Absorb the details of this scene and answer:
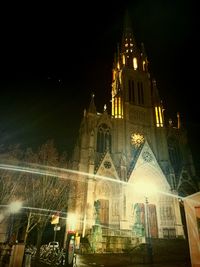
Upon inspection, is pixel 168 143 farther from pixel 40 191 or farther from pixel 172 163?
pixel 40 191

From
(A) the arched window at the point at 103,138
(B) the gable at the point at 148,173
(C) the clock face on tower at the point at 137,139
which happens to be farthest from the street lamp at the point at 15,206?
(C) the clock face on tower at the point at 137,139

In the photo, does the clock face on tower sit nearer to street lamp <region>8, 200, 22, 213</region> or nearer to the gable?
the gable

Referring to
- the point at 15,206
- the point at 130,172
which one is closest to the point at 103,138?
the point at 130,172

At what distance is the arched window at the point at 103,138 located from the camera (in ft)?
109

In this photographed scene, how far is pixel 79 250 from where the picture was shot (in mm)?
20188

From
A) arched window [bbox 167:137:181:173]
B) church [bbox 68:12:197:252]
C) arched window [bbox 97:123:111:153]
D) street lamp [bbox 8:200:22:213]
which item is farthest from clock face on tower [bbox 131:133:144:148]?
street lamp [bbox 8:200:22:213]

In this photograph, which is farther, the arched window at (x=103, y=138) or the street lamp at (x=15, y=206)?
the arched window at (x=103, y=138)

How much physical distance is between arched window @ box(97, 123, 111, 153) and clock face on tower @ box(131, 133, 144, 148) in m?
4.08

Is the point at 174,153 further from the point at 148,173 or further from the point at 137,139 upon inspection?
the point at 148,173

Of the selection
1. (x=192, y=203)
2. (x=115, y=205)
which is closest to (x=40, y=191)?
(x=115, y=205)

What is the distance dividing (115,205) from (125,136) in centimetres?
1137

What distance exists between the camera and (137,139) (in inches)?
1383

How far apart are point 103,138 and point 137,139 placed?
5.89 m

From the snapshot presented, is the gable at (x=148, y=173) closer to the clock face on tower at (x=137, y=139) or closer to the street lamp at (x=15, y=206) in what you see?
the clock face on tower at (x=137, y=139)
